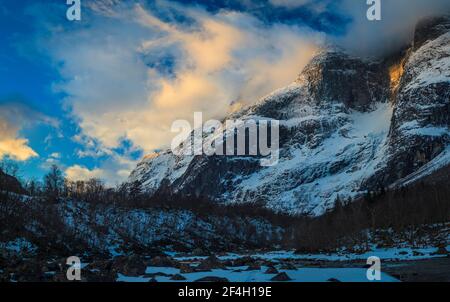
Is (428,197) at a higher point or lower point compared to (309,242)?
→ higher

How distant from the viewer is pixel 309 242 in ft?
424

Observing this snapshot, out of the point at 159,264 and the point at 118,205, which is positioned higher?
the point at 118,205

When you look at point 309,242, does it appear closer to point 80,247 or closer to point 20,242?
point 80,247

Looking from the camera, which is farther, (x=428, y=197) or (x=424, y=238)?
(x=428, y=197)

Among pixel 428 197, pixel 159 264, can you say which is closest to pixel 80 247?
pixel 159 264

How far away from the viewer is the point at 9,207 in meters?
101

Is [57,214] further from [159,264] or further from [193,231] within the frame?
[159,264]

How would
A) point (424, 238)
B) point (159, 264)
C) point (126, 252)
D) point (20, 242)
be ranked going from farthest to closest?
point (126, 252)
point (424, 238)
point (20, 242)
point (159, 264)

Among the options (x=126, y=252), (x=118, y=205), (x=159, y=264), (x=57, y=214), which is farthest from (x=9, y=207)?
(x=159, y=264)

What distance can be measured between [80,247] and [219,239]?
6147 cm
